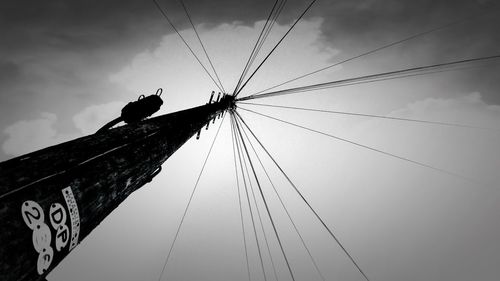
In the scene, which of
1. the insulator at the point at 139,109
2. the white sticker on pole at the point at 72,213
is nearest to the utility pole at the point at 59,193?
the white sticker on pole at the point at 72,213

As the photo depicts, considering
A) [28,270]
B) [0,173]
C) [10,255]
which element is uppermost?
[0,173]

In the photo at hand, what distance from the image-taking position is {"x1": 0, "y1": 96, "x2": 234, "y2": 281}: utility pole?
1.17 meters

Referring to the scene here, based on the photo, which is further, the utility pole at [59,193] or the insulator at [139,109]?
the insulator at [139,109]

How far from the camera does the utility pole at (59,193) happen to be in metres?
1.17

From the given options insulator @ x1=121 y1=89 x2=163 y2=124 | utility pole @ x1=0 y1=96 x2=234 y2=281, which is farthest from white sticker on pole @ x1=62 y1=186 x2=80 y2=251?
insulator @ x1=121 y1=89 x2=163 y2=124

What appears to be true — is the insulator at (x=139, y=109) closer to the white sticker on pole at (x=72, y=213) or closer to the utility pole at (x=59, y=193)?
the utility pole at (x=59, y=193)

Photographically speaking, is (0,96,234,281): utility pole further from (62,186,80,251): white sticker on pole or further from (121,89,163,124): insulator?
(121,89,163,124): insulator

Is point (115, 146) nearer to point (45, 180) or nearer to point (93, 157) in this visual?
point (93, 157)

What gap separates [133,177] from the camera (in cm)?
221

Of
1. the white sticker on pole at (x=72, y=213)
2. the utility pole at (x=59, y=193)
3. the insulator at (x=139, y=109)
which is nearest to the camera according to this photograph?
the utility pole at (x=59, y=193)

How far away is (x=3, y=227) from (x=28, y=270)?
308 mm

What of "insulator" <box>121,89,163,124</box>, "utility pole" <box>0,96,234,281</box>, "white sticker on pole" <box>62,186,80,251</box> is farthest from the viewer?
"insulator" <box>121,89,163,124</box>

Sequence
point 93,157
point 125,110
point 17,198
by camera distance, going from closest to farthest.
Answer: point 17,198
point 93,157
point 125,110

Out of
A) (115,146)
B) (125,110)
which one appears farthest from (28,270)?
(125,110)
